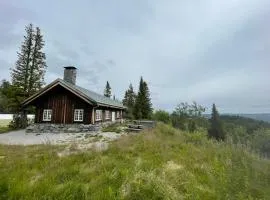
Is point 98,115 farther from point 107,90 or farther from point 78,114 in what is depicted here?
point 107,90

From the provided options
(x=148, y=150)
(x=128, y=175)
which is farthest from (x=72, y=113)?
(x=128, y=175)

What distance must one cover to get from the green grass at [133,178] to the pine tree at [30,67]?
17.4 meters

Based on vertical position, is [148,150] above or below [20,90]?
below

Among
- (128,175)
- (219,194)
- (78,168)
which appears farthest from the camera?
(78,168)

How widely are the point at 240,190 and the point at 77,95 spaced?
49.8 ft

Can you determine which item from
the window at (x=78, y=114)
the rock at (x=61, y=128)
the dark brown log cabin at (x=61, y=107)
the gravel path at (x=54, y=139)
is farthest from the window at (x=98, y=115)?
the gravel path at (x=54, y=139)

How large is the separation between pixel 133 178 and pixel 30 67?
2200cm

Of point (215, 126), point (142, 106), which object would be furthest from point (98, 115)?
point (215, 126)

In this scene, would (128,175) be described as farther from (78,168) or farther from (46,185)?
(46,185)

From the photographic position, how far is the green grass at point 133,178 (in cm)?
442

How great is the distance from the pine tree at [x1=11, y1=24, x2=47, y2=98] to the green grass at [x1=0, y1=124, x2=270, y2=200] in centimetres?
1739

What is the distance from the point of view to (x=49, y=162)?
654 centimetres

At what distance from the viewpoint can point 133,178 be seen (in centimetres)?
495

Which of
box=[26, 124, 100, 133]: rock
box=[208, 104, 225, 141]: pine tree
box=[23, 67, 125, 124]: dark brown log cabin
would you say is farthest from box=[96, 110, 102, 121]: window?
box=[208, 104, 225, 141]: pine tree
